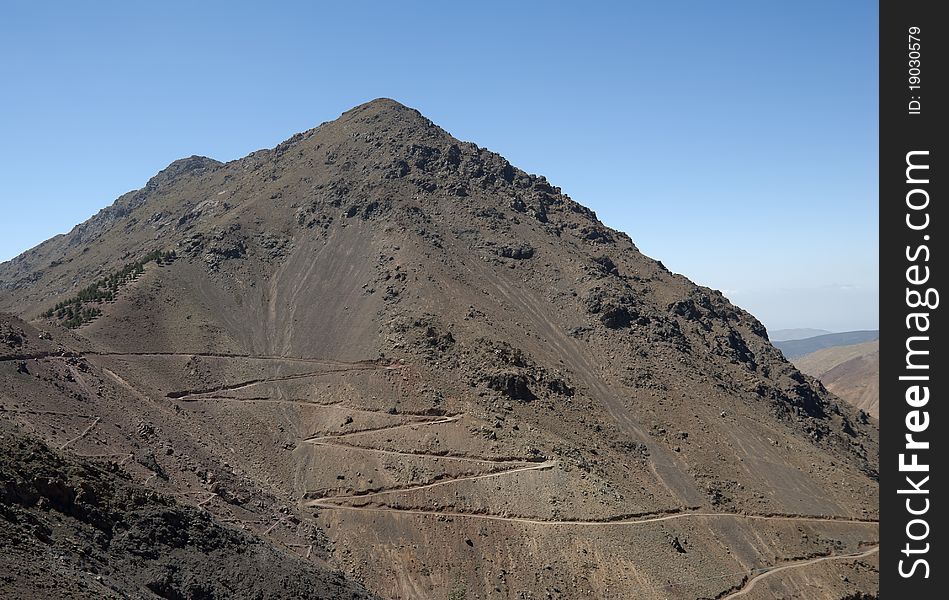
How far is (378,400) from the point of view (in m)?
64.6

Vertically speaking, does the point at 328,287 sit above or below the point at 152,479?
above

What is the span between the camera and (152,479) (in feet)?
155

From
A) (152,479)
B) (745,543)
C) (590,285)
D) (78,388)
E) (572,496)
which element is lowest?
(745,543)

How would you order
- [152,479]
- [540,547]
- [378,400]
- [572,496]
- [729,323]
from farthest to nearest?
[729,323], [378,400], [572,496], [540,547], [152,479]

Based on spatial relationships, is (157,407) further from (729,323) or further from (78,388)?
(729,323)

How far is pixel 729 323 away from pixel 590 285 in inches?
894

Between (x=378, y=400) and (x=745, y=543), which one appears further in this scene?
(x=378, y=400)

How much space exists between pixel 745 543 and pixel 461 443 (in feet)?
74.4

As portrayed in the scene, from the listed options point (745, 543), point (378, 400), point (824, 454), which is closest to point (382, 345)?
point (378, 400)

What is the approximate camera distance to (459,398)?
65.4 metres

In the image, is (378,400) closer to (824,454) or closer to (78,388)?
(78,388)

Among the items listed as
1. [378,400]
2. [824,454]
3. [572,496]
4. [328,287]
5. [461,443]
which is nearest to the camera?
[572,496]

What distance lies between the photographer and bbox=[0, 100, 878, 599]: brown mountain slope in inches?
2057

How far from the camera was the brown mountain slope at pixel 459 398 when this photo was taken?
171ft
